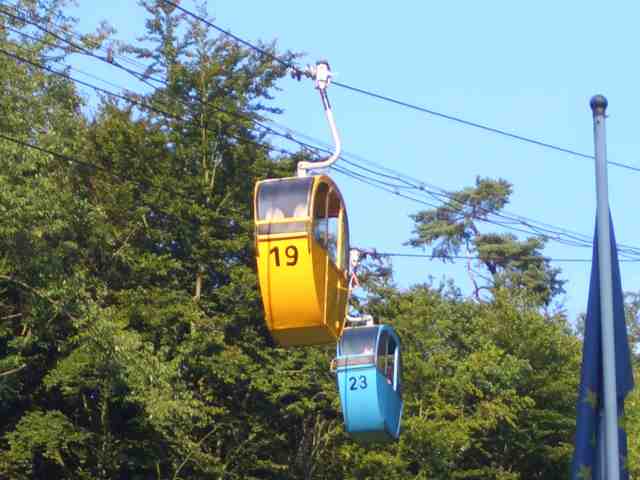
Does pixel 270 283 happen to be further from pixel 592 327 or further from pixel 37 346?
pixel 37 346

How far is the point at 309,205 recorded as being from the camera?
14422 millimetres

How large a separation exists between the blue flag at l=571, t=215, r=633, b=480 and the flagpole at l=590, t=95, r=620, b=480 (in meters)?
0.16

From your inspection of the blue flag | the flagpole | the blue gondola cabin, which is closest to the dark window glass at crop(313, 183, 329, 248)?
the blue gondola cabin

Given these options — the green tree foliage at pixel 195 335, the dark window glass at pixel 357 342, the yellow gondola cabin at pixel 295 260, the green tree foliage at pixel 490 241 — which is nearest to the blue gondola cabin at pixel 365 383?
the dark window glass at pixel 357 342

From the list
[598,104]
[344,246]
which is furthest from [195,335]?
[598,104]

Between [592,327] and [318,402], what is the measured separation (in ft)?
72.3

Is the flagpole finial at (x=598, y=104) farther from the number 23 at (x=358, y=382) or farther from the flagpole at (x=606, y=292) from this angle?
the number 23 at (x=358, y=382)

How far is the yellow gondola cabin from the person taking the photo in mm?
14242

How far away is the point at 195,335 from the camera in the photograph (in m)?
29.2

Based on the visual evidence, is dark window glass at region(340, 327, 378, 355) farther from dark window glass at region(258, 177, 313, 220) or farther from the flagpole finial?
the flagpole finial

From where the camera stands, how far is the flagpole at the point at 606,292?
8.73 m

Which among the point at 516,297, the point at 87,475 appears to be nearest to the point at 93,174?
the point at 87,475

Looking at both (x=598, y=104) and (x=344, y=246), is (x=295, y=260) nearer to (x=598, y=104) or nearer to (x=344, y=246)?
(x=344, y=246)

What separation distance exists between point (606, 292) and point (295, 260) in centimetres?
583
